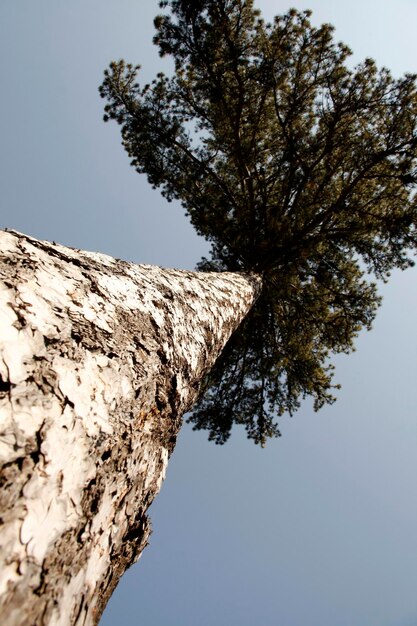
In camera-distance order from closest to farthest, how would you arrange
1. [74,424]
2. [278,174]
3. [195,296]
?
[74,424]
[195,296]
[278,174]

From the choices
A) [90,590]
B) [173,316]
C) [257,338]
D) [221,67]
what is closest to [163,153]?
[221,67]

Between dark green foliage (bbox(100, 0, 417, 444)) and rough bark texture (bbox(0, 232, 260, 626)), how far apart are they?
6163 mm

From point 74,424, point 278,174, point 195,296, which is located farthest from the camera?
point 278,174

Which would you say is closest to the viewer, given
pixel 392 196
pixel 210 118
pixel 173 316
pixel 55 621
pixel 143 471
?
pixel 55 621

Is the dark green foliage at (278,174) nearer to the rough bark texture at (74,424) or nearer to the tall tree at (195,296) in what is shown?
the tall tree at (195,296)

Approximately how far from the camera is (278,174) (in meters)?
7.70

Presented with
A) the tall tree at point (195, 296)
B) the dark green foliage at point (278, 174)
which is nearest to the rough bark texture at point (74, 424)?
the tall tree at point (195, 296)

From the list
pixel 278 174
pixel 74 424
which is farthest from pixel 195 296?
pixel 278 174

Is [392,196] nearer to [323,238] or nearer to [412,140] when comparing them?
[412,140]

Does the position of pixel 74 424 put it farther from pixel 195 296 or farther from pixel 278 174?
pixel 278 174

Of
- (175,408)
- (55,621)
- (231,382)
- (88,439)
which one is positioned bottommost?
(55,621)

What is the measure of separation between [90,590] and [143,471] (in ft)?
1.49

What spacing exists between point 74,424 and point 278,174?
7646 mm

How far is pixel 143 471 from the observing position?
1412mm
